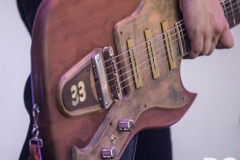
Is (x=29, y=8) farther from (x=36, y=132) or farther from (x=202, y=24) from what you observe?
(x=202, y=24)

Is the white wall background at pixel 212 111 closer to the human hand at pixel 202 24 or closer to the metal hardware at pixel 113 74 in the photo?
the human hand at pixel 202 24

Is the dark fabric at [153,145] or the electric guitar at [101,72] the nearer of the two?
the electric guitar at [101,72]

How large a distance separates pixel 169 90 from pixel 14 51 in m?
0.48

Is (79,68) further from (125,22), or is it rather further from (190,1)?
(190,1)

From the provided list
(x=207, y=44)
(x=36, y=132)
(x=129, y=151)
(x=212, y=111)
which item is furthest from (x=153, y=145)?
(x=212, y=111)

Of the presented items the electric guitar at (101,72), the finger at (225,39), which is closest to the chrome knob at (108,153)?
the electric guitar at (101,72)

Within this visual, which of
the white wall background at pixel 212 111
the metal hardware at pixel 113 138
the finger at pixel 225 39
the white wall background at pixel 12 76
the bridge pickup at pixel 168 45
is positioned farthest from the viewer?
the white wall background at pixel 212 111

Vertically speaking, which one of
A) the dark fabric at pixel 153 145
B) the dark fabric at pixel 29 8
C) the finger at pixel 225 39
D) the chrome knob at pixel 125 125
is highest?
the dark fabric at pixel 29 8

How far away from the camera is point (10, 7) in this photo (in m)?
1.07

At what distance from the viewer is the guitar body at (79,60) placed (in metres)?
0.55

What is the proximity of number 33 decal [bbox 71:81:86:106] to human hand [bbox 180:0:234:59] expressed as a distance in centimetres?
33

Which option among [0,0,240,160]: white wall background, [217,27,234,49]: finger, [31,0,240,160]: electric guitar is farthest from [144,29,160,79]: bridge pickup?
[0,0,240,160]: white wall background

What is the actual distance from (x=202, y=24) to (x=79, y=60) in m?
0.34

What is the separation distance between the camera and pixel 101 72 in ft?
2.04
